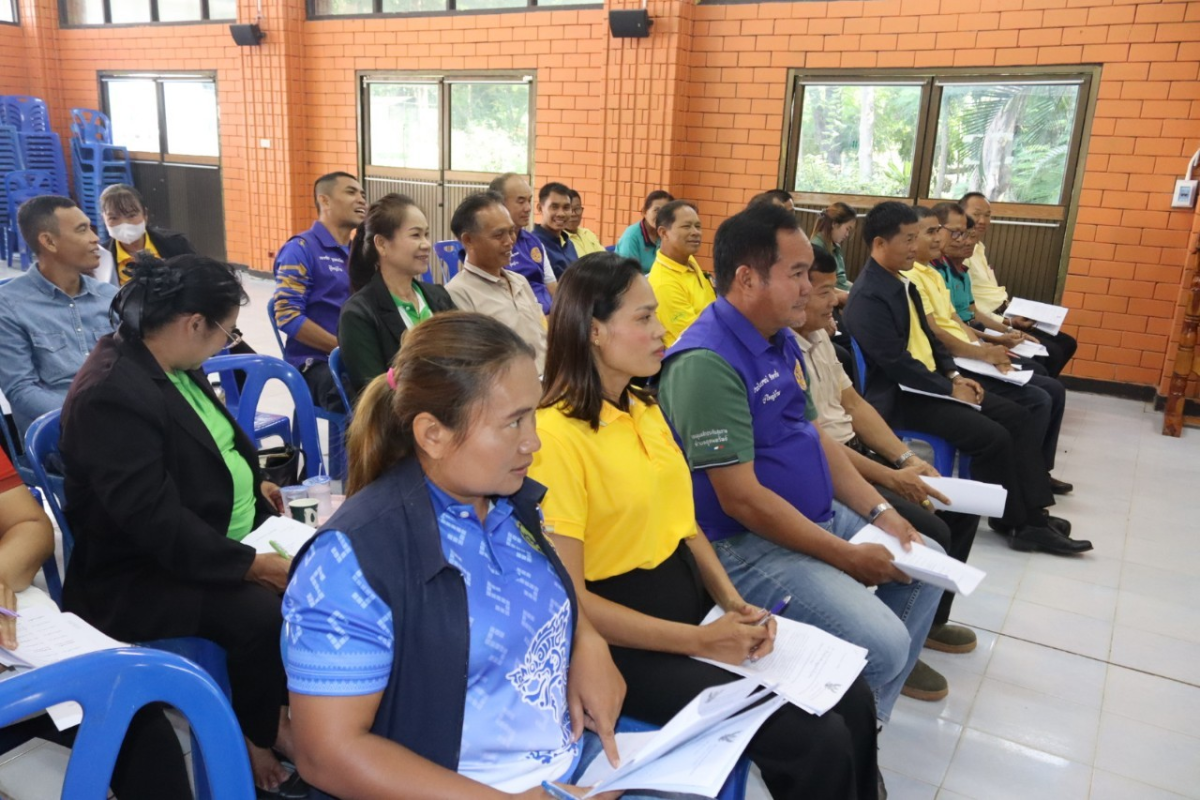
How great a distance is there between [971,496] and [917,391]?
1008mm

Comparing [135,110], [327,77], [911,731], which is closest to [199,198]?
[135,110]

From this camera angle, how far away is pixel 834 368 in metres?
2.73

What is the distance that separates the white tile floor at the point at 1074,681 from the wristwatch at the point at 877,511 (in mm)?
556

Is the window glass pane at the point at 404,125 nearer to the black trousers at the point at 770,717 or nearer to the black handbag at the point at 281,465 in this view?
the black handbag at the point at 281,465

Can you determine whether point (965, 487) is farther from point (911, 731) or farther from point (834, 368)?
point (911, 731)

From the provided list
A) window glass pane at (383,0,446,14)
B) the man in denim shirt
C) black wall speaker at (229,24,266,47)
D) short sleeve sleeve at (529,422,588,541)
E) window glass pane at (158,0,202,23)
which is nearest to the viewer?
short sleeve sleeve at (529,422,588,541)

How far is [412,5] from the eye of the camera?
7867mm

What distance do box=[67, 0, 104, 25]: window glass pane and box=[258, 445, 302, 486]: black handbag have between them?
32.1 ft

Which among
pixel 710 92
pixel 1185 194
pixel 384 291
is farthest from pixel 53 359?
pixel 1185 194

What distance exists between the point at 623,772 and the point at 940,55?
19.6 feet

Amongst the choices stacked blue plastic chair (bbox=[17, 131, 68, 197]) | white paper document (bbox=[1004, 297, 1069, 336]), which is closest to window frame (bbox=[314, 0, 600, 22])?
stacked blue plastic chair (bbox=[17, 131, 68, 197])

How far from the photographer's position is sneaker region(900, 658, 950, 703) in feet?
7.86

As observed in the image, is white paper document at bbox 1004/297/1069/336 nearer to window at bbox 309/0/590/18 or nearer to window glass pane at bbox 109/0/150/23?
window at bbox 309/0/590/18

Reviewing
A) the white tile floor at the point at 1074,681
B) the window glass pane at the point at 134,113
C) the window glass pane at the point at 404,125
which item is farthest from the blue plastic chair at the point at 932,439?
the window glass pane at the point at 134,113
